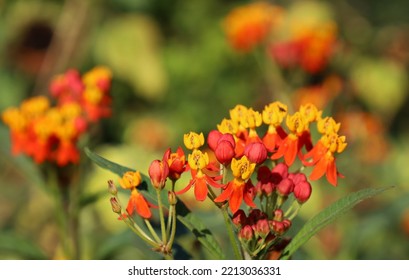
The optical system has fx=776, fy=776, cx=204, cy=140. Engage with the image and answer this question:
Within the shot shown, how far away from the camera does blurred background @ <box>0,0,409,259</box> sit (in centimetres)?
363

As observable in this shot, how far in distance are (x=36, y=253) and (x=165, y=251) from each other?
0.74 m

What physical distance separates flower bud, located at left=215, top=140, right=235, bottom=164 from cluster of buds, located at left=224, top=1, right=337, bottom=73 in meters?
1.83

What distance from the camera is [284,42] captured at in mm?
3477

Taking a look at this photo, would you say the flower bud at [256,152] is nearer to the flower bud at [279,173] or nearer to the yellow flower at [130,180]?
the flower bud at [279,173]

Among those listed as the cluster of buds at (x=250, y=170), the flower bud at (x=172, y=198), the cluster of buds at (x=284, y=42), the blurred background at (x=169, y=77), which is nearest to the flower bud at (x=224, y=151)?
the cluster of buds at (x=250, y=170)

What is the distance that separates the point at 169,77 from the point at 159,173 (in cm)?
329

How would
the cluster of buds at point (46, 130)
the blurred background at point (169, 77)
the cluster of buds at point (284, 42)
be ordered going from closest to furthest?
the cluster of buds at point (46, 130)
the cluster of buds at point (284, 42)
the blurred background at point (169, 77)

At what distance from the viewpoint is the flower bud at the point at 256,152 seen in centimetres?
141

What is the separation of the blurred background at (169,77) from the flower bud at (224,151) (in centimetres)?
200

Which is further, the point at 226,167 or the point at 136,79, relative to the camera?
the point at 136,79

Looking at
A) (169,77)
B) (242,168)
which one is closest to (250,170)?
(242,168)
